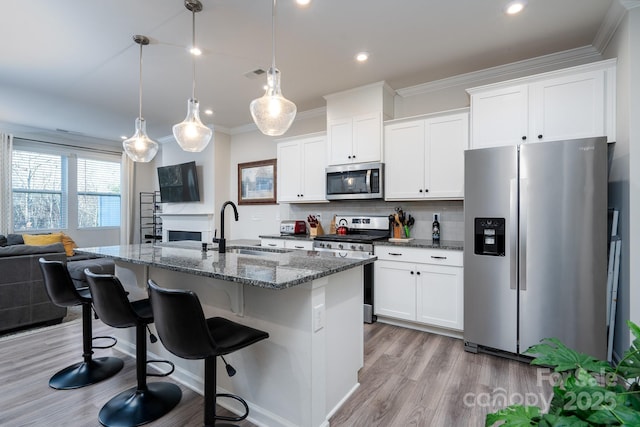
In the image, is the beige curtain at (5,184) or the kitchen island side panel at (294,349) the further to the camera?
the beige curtain at (5,184)

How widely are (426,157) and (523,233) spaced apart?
1.27 meters

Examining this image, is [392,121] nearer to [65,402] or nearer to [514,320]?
[514,320]

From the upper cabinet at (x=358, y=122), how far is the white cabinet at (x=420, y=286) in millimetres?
1222

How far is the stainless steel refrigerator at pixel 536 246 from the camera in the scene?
2312 millimetres

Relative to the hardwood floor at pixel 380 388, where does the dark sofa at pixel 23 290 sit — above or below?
above

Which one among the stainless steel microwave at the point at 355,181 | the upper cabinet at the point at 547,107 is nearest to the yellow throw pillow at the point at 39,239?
the stainless steel microwave at the point at 355,181

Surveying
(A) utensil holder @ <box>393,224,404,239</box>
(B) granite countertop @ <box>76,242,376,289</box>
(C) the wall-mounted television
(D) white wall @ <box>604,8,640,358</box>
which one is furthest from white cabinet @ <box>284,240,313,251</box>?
(D) white wall @ <box>604,8,640,358</box>

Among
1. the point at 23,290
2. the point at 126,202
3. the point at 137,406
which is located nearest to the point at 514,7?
the point at 137,406

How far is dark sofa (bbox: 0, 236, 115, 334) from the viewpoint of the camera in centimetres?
319

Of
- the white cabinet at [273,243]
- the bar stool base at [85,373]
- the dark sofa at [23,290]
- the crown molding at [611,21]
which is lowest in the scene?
the bar stool base at [85,373]

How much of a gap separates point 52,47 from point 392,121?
346cm

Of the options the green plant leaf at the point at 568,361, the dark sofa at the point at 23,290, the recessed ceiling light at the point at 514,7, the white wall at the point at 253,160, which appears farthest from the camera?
the white wall at the point at 253,160

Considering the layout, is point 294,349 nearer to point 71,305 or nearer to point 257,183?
point 71,305

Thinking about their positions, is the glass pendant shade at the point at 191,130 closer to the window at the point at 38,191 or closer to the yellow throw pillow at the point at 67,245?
the yellow throw pillow at the point at 67,245
